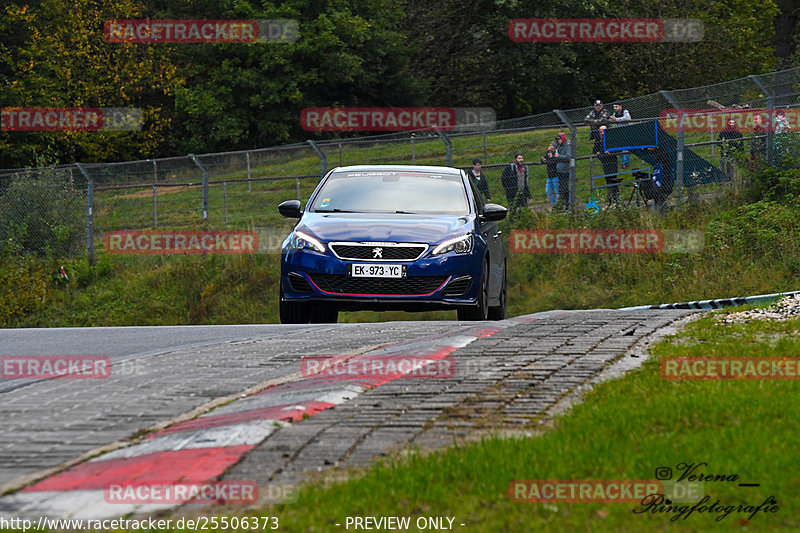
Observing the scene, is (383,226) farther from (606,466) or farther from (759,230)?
(759,230)

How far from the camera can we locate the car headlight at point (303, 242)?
12523 millimetres

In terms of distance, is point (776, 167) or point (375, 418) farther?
point (776, 167)

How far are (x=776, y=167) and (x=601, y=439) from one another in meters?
16.5

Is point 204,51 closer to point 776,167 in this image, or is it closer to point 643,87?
point 643,87

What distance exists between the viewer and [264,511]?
4719mm

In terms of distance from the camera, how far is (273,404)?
7.00 meters

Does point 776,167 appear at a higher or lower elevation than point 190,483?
higher

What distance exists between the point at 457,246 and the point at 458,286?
42cm

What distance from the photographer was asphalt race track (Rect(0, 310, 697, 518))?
17.9 ft

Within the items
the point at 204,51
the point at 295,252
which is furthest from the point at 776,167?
the point at 204,51

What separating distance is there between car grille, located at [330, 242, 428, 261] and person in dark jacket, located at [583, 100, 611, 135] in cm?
1128

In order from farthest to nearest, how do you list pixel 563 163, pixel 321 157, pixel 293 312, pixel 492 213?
pixel 321 157
pixel 563 163
pixel 492 213
pixel 293 312

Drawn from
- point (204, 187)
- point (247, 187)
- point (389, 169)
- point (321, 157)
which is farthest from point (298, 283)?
point (247, 187)

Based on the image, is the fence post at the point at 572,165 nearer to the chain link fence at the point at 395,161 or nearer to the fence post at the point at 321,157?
the chain link fence at the point at 395,161
